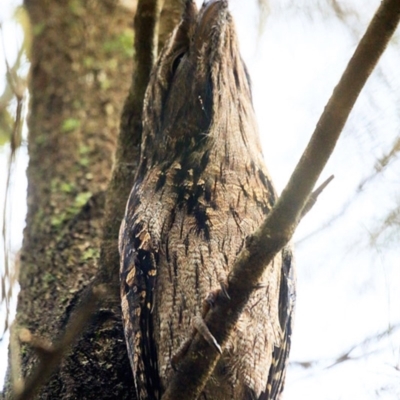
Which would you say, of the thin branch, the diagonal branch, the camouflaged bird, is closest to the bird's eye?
the camouflaged bird

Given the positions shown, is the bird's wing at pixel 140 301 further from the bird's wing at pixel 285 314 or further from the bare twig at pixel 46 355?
the bare twig at pixel 46 355

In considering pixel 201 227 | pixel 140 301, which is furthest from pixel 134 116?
pixel 140 301

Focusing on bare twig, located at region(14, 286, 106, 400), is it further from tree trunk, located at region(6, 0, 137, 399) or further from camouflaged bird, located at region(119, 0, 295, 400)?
tree trunk, located at region(6, 0, 137, 399)

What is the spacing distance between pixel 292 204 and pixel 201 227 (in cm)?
85

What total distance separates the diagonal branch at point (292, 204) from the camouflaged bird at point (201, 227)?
1.65 feet

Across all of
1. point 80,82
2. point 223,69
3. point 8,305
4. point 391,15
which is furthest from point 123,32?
point 391,15

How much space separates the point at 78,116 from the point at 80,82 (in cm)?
20

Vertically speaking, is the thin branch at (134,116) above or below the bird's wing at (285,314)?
above

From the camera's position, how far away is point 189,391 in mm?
1838

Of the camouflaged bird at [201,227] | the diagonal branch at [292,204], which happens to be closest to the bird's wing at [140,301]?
the camouflaged bird at [201,227]

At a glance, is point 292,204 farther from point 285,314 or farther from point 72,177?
point 72,177

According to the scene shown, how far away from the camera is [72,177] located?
3.14 metres

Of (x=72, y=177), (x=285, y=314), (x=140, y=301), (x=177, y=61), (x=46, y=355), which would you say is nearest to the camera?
(x=46, y=355)

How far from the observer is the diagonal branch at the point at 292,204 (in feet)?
5.46
